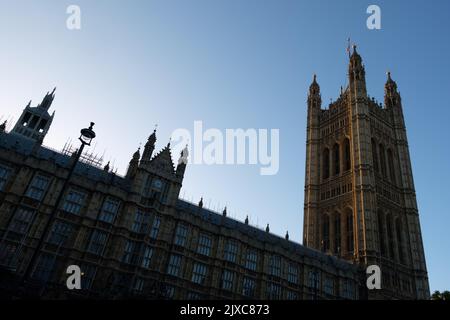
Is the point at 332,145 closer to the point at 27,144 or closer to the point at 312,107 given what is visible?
the point at 312,107

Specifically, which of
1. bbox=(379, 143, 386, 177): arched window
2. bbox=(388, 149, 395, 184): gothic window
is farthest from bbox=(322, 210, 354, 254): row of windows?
bbox=(388, 149, 395, 184): gothic window

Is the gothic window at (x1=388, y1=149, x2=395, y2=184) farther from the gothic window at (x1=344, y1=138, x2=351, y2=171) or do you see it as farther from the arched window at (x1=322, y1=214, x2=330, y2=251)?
the arched window at (x1=322, y1=214, x2=330, y2=251)

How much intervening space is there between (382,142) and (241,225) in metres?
48.8

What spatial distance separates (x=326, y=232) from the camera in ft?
245

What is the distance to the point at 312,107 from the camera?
93938 millimetres

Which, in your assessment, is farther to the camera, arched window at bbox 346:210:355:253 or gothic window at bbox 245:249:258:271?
arched window at bbox 346:210:355:253

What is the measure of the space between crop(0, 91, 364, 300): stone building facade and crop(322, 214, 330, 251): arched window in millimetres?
27718

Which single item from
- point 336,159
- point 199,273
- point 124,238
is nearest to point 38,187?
point 124,238

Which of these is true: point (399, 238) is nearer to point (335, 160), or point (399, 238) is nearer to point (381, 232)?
point (381, 232)

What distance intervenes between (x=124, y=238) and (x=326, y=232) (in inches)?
2042

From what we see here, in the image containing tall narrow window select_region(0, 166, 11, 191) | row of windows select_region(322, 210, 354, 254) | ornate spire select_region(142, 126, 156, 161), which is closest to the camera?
tall narrow window select_region(0, 166, 11, 191)

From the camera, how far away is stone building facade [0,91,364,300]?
99.7 ft

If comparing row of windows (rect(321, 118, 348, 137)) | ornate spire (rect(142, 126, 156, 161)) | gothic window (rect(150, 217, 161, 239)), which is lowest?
gothic window (rect(150, 217, 161, 239))
